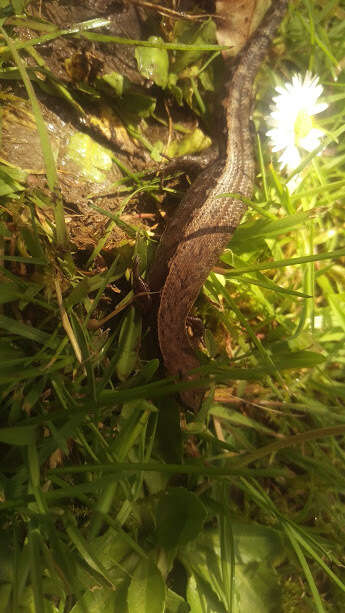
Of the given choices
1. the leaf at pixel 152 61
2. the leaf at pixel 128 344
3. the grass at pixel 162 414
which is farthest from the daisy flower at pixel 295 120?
the leaf at pixel 128 344

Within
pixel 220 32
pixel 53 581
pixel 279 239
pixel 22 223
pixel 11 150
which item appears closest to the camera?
pixel 53 581

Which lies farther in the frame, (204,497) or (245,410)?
(245,410)

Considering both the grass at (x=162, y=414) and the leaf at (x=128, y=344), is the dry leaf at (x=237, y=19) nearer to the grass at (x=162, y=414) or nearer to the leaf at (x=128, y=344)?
the grass at (x=162, y=414)

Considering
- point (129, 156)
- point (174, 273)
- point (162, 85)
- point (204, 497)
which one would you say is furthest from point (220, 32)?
point (204, 497)

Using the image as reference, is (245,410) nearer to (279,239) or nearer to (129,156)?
(279,239)

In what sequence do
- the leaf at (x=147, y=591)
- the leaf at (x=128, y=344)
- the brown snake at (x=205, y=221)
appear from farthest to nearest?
the brown snake at (x=205, y=221) < the leaf at (x=128, y=344) < the leaf at (x=147, y=591)

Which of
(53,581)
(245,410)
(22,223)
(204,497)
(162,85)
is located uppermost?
(162,85)

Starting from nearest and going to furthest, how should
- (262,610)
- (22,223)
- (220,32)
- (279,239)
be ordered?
1. (262,610)
2. (22,223)
3. (279,239)
4. (220,32)
